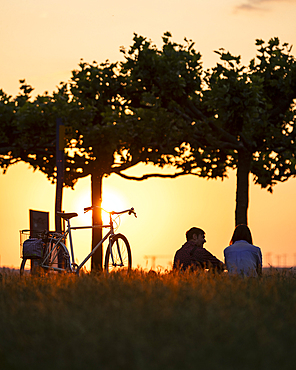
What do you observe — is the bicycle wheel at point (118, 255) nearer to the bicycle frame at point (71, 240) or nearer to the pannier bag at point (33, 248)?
the bicycle frame at point (71, 240)

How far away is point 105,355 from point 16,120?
15.9m

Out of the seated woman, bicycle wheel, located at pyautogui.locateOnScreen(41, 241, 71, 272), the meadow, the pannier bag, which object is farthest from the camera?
the pannier bag

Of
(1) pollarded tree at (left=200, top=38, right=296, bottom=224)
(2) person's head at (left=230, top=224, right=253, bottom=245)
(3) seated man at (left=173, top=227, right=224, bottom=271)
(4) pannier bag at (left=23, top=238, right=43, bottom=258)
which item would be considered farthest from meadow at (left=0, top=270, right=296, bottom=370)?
(1) pollarded tree at (left=200, top=38, right=296, bottom=224)

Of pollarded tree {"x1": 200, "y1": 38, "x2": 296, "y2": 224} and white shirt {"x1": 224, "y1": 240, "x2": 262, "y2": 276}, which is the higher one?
pollarded tree {"x1": 200, "y1": 38, "x2": 296, "y2": 224}

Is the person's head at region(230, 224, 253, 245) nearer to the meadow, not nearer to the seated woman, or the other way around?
the seated woman

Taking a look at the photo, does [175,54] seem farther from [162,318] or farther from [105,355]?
[105,355]

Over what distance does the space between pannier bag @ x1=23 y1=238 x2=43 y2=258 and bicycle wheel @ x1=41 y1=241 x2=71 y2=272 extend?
16 cm

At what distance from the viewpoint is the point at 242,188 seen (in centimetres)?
1872

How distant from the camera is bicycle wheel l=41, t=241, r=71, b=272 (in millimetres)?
11969

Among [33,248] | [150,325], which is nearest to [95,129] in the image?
[33,248]

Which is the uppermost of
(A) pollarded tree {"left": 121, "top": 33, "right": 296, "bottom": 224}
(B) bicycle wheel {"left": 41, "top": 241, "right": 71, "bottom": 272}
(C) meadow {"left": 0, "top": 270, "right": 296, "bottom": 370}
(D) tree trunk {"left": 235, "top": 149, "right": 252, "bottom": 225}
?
(A) pollarded tree {"left": 121, "top": 33, "right": 296, "bottom": 224}

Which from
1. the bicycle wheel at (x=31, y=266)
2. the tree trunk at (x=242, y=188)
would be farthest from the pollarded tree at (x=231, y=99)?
the bicycle wheel at (x=31, y=266)

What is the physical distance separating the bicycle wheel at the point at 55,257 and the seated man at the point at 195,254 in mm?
2463

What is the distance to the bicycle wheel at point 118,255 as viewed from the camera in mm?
11055
